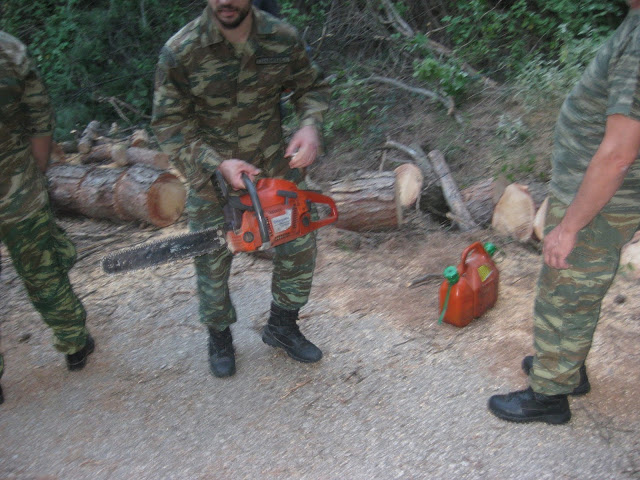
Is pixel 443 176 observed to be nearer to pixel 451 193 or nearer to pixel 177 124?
pixel 451 193

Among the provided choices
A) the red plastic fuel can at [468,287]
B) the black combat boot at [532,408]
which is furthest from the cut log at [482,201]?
the black combat boot at [532,408]

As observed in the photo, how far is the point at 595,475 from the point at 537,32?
579cm

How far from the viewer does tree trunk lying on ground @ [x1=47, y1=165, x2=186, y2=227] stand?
523 centimetres

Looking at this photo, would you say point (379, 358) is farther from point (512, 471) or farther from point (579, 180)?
point (579, 180)

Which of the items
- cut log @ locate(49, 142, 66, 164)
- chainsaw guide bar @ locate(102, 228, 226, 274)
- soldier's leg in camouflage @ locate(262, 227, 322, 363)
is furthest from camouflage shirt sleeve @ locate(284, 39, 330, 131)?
Answer: cut log @ locate(49, 142, 66, 164)

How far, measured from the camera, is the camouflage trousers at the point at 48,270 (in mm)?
3051

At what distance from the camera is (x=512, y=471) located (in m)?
2.44

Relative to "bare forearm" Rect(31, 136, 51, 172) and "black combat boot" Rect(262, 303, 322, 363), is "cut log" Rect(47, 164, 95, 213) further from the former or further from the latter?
"black combat boot" Rect(262, 303, 322, 363)

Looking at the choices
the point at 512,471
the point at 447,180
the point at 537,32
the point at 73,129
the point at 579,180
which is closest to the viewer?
the point at 579,180

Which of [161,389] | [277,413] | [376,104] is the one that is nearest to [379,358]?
[277,413]

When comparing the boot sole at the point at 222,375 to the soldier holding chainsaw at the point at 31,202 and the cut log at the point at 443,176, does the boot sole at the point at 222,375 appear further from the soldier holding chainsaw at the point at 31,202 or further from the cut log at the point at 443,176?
the cut log at the point at 443,176

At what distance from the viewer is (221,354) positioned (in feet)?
10.8

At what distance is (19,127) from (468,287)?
8.52 ft

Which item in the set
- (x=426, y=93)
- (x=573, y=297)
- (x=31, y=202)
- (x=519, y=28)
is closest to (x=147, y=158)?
(x=426, y=93)
